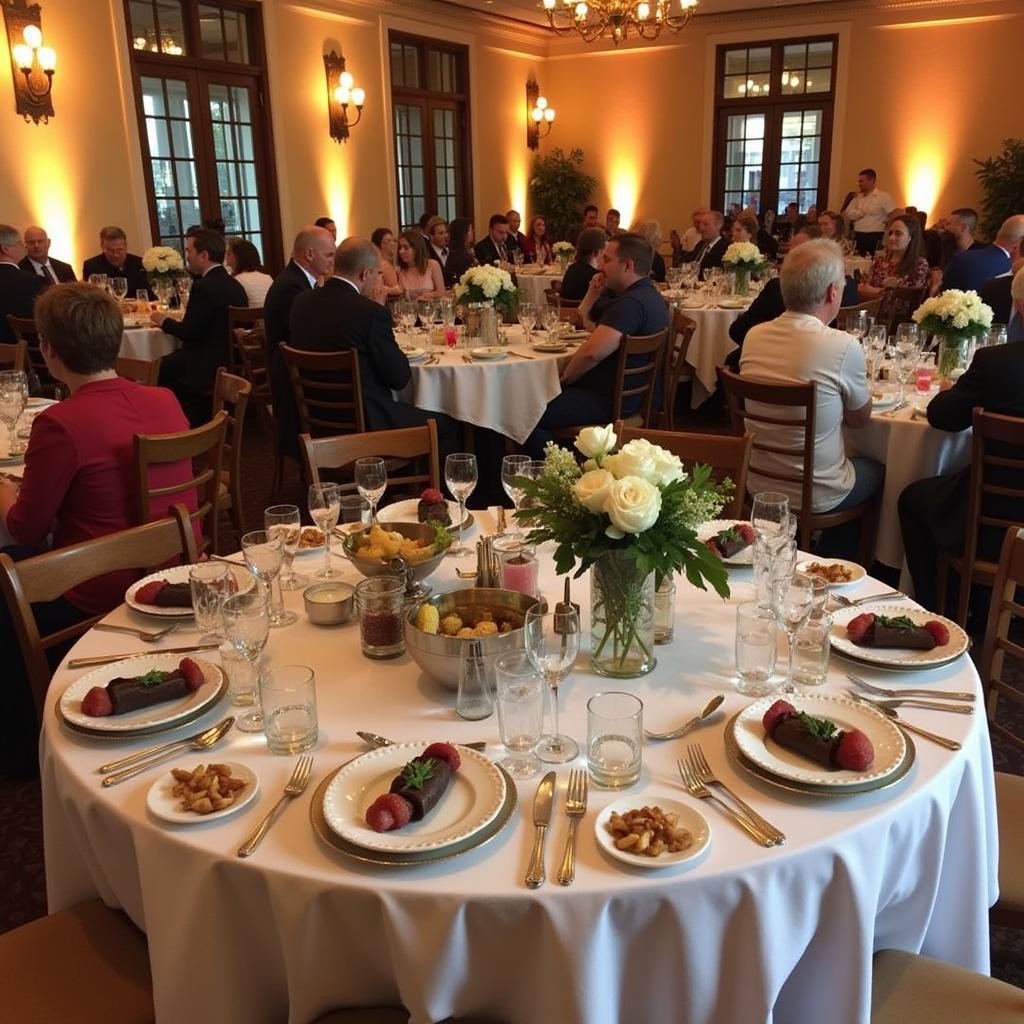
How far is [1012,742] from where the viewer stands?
83.4 inches

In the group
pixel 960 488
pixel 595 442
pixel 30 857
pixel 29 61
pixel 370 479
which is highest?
pixel 29 61

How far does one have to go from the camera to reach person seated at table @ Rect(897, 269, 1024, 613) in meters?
3.27

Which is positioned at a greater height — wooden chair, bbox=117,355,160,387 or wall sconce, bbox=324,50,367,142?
wall sconce, bbox=324,50,367,142

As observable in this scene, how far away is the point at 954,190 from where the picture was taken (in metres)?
12.3

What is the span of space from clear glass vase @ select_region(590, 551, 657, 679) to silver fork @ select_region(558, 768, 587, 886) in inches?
12.8

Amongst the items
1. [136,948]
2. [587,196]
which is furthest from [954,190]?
[136,948]

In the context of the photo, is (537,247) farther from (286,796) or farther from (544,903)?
(544,903)

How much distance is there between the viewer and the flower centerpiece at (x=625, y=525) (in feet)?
5.26

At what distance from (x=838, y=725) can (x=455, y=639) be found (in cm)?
65

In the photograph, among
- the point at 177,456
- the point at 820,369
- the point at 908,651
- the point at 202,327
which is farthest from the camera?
the point at 202,327

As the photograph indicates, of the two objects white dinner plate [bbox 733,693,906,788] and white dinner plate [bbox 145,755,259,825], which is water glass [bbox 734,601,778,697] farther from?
white dinner plate [bbox 145,755,259,825]

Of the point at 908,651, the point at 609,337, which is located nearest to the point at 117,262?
the point at 609,337

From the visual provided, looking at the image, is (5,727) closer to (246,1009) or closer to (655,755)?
(246,1009)

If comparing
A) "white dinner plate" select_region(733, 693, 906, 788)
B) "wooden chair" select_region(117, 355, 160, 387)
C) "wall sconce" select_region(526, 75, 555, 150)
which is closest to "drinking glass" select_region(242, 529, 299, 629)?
"white dinner plate" select_region(733, 693, 906, 788)
